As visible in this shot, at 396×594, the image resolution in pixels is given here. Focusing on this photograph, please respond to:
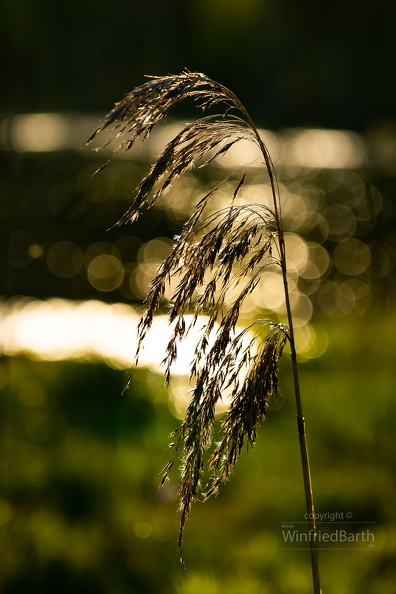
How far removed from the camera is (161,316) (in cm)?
408

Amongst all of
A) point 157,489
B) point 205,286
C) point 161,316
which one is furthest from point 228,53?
point 205,286

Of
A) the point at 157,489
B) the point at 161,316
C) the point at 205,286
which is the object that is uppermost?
the point at 161,316

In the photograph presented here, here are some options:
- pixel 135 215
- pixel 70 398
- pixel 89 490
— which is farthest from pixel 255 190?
pixel 135 215

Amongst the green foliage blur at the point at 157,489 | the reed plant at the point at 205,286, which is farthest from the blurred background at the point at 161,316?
the reed plant at the point at 205,286

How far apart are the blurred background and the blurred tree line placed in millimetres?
35

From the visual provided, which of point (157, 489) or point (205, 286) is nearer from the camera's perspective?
point (205, 286)

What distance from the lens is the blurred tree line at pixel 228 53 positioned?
1081cm

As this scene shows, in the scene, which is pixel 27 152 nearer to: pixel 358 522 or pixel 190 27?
pixel 190 27

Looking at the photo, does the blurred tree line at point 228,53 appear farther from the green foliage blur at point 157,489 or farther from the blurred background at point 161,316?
the green foliage blur at point 157,489

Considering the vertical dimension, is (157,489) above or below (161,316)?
below

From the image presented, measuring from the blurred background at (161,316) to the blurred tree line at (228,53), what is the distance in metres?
0.03

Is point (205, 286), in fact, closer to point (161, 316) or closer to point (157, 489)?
point (157, 489)

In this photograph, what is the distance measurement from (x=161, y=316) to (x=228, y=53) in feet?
27.4

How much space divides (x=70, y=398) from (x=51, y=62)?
336 inches
